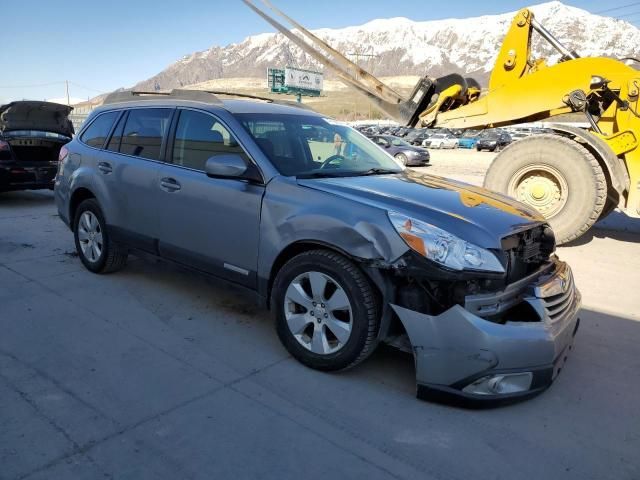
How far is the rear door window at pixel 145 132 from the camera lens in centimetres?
432

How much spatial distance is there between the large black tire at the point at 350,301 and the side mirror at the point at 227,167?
73 centimetres

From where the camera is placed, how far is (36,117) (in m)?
9.43

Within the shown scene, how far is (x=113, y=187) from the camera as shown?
4.64m

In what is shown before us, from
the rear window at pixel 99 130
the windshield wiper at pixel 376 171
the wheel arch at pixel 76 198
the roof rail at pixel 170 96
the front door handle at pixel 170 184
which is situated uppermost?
the roof rail at pixel 170 96

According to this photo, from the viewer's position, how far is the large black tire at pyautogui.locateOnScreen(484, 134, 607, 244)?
20.6 ft

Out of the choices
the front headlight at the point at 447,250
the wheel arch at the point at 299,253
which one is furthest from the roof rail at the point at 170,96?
the front headlight at the point at 447,250

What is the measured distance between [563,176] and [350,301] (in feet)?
15.5

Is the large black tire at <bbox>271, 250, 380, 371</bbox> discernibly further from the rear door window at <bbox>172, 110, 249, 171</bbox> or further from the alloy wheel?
the alloy wheel

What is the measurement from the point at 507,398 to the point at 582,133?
16.0 feet

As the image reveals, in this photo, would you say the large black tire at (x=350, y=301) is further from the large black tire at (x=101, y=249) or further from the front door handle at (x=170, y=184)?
the large black tire at (x=101, y=249)

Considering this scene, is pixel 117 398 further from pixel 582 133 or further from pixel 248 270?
pixel 582 133

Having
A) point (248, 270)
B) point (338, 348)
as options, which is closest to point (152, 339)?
point (248, 270)

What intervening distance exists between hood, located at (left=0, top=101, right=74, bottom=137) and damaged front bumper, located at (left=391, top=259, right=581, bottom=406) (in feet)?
29.2

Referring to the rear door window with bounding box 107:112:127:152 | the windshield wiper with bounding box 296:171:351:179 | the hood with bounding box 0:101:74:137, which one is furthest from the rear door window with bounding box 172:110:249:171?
the hood with bounding box 0:101:74:137
